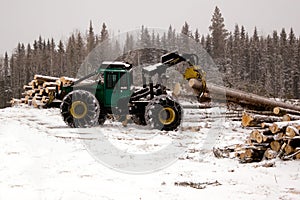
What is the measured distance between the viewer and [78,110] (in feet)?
47.6

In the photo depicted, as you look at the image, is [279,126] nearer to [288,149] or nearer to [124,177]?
[288,149]

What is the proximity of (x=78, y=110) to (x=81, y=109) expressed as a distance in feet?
0.43

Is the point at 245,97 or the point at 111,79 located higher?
the point at 111,79

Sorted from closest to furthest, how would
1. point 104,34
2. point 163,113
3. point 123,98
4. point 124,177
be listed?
point 124,177, point 163,113, point 123,98, point 104,34

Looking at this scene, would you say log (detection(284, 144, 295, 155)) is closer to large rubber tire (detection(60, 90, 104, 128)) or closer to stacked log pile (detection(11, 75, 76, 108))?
large rubber tire (detection(60, 90, 104, 128))

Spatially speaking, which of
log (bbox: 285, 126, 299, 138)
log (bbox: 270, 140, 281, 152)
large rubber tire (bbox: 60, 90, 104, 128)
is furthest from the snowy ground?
large rubber tire (bbox: 60, 90, 104, 128)

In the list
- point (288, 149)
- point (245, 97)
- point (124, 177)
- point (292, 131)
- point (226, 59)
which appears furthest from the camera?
point (226, 59)

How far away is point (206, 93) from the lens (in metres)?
12.9

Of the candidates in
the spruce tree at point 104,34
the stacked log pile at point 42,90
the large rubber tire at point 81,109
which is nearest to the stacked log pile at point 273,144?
the large rubber tire at point 81,109

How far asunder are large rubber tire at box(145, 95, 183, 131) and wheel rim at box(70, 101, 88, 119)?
268 centimetres

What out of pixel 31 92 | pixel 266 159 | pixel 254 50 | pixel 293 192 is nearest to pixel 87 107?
pixel 266 159

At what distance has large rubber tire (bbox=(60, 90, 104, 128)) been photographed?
47.1ft

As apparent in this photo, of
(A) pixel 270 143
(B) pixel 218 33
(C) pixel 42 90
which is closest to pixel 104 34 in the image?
(B) pixel 218 33

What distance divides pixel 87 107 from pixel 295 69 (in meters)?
66.4
